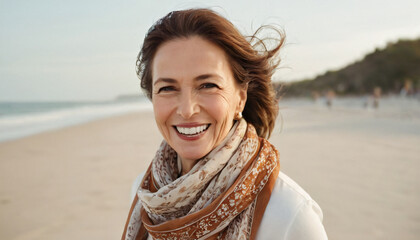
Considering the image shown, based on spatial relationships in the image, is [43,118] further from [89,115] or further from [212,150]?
[212,150]

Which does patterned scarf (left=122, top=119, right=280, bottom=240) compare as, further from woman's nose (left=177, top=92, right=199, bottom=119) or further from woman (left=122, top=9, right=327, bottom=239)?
woman's nose (left=177, top=92, right=199, bottom=119)

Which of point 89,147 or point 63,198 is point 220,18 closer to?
point 63,198

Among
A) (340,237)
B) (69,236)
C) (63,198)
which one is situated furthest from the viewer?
(63,198)

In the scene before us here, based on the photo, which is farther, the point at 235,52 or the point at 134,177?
the point at 134,177

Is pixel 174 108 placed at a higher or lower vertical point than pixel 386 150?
higher

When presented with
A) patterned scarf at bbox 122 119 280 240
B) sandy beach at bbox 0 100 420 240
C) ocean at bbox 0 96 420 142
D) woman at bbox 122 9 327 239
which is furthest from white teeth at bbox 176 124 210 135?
ocean at bbox 0 96 420 142

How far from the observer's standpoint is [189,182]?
149cm

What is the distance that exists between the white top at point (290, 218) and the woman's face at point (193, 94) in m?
0.41

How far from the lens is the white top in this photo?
1.34 m

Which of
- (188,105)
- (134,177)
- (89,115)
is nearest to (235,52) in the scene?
(188,105)

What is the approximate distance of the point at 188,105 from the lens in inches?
59.2

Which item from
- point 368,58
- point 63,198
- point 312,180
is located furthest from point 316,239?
point 368,58

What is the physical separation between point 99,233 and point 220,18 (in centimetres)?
332

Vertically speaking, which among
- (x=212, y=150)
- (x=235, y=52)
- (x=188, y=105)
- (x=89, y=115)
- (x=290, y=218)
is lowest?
(x=89, y=115)
